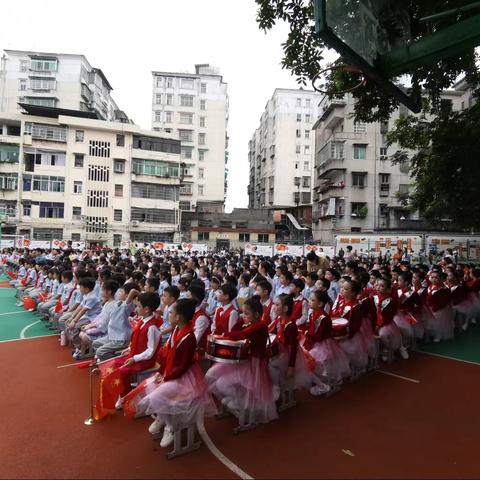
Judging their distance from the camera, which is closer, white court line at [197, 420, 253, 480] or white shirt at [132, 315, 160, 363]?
white court line at [197, 420, 253, 480]

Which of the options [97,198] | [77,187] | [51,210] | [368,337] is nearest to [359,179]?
[97,198]

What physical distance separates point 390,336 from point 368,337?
0.73 metres

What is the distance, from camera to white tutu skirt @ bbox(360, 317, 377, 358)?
19.2 feet

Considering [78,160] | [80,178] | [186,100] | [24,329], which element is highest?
[186,100]

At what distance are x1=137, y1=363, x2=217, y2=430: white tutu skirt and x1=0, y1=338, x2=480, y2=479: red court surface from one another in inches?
15.1

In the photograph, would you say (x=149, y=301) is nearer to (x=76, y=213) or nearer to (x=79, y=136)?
(x=76, y=213)

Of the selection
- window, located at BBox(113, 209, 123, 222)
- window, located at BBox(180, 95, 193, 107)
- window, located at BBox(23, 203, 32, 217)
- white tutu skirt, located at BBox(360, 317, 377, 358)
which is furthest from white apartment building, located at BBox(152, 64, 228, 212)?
white tutu skirt, located at BBox(360, 317, 377, 358)

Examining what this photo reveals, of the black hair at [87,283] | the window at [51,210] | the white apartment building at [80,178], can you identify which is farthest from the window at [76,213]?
the black hair at [87,283]

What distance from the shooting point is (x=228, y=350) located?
3.95m

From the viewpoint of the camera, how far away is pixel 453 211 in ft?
34.9

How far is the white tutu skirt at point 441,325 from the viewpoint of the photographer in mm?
7992

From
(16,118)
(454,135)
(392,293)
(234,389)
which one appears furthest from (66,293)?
(16,118)

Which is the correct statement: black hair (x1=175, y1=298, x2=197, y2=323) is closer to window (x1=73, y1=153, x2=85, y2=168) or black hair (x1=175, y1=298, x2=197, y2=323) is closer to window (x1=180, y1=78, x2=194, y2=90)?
window (x1=73, y1=153, x2=85, y2=168)

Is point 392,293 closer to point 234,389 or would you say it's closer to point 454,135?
point 234,389
